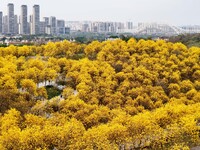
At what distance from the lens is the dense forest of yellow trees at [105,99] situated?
13859 mm

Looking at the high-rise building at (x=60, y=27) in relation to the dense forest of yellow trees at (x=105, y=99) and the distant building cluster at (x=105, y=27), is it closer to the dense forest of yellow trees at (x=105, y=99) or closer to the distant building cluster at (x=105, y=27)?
the distant building cluster at (x=105, y=27)

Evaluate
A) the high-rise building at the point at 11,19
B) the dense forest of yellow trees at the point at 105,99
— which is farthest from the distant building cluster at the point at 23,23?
the dense forest of yellow trees at the point at 105,99

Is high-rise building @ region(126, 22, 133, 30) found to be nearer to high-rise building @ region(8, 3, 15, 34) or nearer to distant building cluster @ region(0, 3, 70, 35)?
distant building cluster @ region(0, 3, 70, 35)

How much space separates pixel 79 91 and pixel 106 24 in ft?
342

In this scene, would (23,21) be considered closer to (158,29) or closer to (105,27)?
(105,27)

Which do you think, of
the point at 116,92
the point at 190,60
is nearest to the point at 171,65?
the point at 190,60

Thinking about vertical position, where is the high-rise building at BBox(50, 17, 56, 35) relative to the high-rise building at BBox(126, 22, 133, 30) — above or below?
below

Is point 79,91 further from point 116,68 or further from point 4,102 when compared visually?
point 116,68

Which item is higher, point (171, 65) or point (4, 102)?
point (171, 65)

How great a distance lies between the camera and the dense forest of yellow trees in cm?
1386

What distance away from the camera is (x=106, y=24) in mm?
123625

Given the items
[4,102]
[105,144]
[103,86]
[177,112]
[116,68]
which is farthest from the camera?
[116,68]

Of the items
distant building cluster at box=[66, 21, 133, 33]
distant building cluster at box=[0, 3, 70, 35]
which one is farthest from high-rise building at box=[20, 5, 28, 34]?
distant building cluster at box=[66, 21, 133, 33]

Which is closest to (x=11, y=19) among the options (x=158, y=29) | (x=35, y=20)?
(x=35, y=20)
